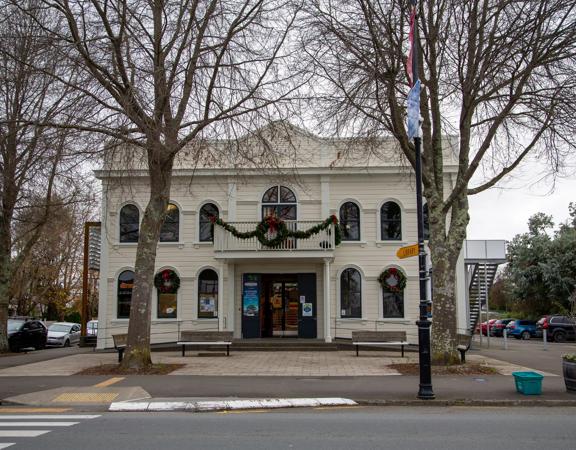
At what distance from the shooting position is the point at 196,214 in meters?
24.2

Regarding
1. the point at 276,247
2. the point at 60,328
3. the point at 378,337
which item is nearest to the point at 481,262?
the point at 378,337

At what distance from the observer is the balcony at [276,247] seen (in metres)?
22.2

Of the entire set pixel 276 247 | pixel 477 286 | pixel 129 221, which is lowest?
pixel 477 286

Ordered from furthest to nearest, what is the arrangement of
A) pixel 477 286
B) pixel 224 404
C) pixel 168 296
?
pixel 477 286 < pixel 168 296 < pixel 224 404

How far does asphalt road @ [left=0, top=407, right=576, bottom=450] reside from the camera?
730cm

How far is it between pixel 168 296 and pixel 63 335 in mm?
10379

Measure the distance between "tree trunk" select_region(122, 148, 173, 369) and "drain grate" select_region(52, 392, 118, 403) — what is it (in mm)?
Answer: 3468

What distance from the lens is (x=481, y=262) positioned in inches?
998

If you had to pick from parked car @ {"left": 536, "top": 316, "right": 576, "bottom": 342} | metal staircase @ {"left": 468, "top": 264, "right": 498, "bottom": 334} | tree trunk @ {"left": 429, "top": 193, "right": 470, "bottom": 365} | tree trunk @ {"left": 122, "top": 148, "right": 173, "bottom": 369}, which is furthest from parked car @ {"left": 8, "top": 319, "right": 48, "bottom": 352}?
parked car @ {"left": 536, "top": 316, "right": 576, "bottom": 342}

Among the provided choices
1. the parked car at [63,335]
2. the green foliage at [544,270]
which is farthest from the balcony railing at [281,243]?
the green foliage at [544,270]

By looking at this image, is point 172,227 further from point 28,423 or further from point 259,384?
point 28,423

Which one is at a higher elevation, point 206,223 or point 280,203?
point 280,203

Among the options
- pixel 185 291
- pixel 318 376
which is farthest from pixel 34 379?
pixel 185 291

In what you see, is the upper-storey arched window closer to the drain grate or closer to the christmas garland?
the christmas garland
